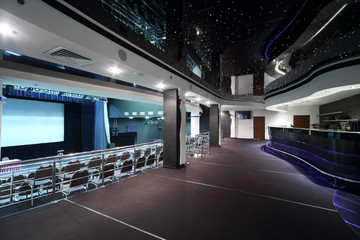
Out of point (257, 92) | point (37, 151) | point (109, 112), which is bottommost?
point (37, 151)

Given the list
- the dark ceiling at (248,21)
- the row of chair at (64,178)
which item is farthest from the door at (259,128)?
the row of chair at (64,178)

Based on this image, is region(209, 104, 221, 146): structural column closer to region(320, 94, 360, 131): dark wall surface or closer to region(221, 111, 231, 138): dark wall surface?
region(320, 94, 360, 131): dark wall surface

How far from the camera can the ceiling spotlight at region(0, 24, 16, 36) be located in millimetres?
1752

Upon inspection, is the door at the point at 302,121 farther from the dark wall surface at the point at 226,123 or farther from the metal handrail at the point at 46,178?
the metal handrail at the point at 46,178

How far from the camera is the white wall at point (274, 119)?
11.8 meters

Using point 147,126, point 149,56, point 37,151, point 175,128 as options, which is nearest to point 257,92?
point 147,126

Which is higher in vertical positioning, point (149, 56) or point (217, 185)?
point (149, 56)

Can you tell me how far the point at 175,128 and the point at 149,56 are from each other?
95.4 inches

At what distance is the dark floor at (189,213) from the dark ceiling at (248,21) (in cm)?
516

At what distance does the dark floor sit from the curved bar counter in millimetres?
632

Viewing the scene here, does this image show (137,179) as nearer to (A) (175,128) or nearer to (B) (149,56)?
(A) (175,128)

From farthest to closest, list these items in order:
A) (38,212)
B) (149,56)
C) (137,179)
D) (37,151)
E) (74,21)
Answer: (37,151)
(137,179)
(149,56)
(38,212)
(74,21)

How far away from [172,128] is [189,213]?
298 cm

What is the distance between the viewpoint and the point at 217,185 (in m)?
3.79
